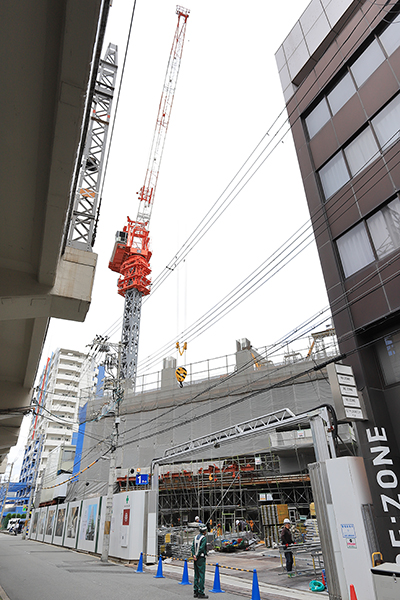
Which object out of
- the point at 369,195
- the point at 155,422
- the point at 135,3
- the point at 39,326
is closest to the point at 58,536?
the point at 155,422

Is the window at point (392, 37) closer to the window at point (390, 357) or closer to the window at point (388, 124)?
the window at point (388, 124)

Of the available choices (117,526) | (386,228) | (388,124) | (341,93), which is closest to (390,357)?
(386,228)

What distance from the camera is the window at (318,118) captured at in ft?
48.9

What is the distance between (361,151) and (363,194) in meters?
1.59

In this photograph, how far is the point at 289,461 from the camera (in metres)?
24.1

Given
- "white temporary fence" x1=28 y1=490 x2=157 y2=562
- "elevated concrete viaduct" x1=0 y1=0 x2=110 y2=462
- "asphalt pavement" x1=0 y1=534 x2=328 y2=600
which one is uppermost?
"elevated concrete viaduct" x1=0 y1=0 x2=110 y2=462

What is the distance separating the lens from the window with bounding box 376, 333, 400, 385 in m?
10.8

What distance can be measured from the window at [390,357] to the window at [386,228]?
2.53 m

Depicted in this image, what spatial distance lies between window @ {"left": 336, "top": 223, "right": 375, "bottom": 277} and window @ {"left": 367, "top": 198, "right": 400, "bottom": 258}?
29 cm

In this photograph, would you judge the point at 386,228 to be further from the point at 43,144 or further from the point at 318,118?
the point at 43,144

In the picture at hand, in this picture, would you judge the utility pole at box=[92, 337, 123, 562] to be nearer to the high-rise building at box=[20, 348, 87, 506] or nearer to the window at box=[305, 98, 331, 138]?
the window at box=[305, 98, 331, 138]

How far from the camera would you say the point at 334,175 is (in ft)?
45.5

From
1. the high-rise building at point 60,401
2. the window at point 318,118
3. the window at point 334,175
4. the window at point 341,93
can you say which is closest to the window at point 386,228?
the window at point 334,175

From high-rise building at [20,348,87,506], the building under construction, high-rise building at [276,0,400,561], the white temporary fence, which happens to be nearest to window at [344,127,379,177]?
high-rise building at [276,0,400,561]
